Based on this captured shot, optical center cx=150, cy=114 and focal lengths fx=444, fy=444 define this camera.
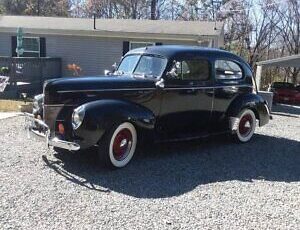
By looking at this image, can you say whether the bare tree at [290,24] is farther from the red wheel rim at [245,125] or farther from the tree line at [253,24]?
the red wheel rim at [245,125]

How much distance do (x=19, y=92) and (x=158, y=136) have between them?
10004 millimetres

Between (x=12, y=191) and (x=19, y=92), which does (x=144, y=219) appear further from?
(x=19, y=92)

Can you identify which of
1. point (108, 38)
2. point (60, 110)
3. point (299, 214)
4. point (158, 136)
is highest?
point (108, 38)

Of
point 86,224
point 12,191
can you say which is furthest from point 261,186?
point 12,191

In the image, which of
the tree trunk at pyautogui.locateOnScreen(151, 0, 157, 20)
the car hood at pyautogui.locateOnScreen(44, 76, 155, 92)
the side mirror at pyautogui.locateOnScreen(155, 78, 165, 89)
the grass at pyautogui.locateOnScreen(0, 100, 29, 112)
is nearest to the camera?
the car hood at pyautogui.locateOnScreen(44, 76, 155, 92)

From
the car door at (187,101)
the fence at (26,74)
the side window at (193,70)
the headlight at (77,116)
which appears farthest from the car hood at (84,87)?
the fence at (26,74)

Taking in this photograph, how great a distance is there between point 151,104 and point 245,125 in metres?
2.76

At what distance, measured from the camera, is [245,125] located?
30.8ft

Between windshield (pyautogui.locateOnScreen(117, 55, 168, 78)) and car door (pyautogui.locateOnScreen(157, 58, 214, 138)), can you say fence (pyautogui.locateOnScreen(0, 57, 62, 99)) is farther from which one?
car door (pyautogui.locateOnScreen(157, 58, 214, 138))

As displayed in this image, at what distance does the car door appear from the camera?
7.83m

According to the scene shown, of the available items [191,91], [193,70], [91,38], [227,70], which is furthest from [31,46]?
[191,91]

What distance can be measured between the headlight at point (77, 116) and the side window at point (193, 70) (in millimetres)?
2212

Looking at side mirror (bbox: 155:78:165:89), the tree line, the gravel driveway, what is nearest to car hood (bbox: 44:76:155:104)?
side mirror (bbox: 155:78:165:89)

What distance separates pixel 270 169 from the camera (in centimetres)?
736
